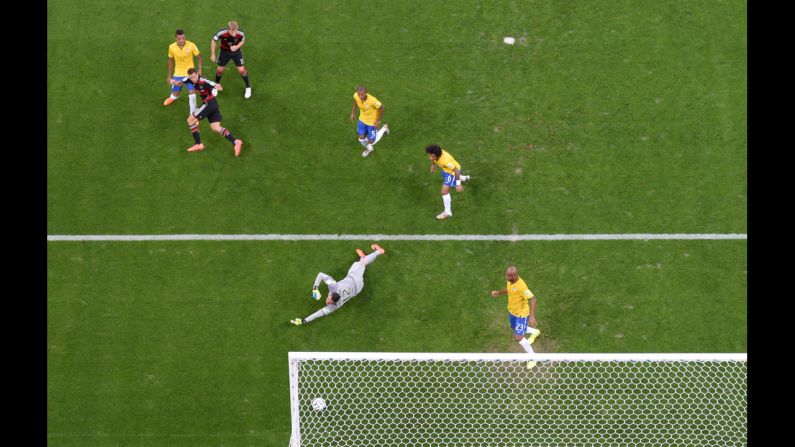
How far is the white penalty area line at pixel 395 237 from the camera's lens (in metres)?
16.2

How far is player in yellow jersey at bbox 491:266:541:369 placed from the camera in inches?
566

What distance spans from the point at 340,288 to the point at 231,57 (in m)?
5.04

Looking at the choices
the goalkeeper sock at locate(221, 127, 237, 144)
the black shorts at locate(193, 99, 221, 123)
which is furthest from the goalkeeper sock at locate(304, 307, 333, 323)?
the black shorts at locate(193, 99, 221, 123)

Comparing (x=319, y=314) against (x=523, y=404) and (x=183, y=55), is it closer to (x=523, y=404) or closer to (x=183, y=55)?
(x=523, y=404)

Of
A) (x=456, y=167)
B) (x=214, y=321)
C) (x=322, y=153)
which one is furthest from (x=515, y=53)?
(x=214, y=321)

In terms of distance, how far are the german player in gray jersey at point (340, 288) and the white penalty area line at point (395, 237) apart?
26.7 inches

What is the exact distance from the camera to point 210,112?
54.3 ft

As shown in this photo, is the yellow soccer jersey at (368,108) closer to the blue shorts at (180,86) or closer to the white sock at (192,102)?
the blue shorts at (180,86)

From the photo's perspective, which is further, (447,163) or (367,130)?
(367,130)

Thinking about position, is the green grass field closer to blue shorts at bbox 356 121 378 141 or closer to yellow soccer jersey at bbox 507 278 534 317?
blue shorts at bbox 356 121 378 141

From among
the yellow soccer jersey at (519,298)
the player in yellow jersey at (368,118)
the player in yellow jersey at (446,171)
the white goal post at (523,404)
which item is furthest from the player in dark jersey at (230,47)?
the yellow soccer jersey at (519,298)

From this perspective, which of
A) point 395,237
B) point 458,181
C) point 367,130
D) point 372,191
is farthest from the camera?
point 372,191

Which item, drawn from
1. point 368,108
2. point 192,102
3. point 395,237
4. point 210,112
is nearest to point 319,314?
point 395,237

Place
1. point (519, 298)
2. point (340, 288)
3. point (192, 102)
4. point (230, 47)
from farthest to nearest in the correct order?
1. point (192, 102)
2. point (230, 47)
3. point (340, 288)
4. point (519, 298)
